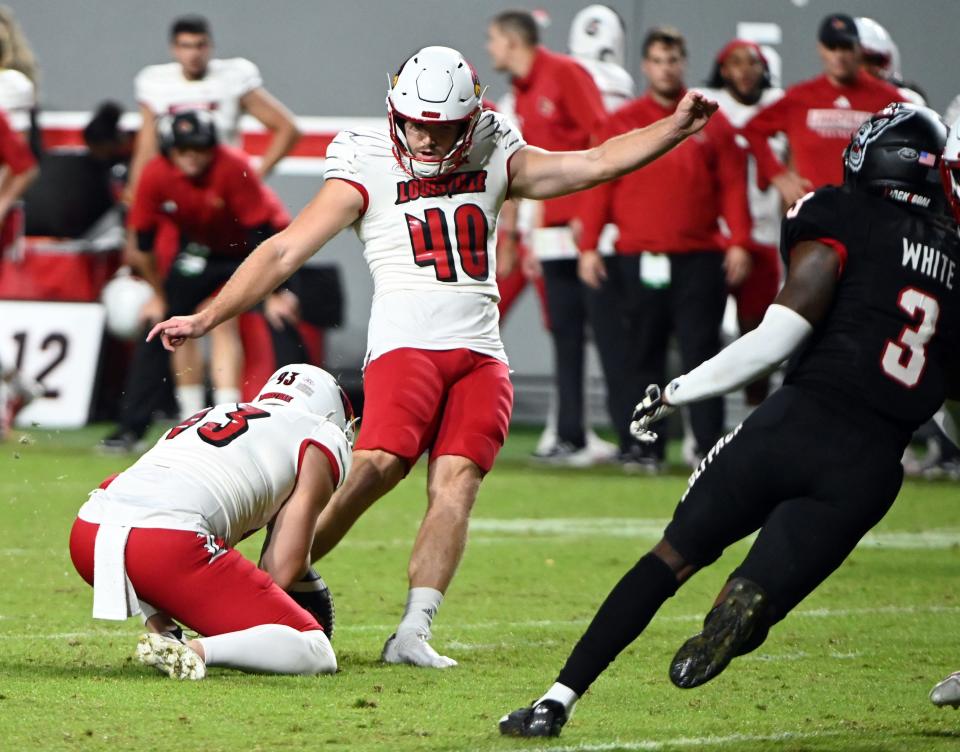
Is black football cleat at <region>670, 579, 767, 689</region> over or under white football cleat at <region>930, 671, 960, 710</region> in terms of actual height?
over

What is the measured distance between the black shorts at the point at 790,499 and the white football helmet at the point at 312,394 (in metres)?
1.55

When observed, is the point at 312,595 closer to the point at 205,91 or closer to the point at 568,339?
the point at 568,339

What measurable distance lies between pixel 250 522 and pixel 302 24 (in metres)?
10.4

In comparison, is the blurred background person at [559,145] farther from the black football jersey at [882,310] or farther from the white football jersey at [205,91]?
the black football jersey at [882,310]

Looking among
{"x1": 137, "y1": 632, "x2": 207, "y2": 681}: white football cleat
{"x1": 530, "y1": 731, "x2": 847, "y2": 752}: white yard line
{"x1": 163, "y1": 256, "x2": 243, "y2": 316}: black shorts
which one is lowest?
{"x1": 163, "y1": 256, "x2": 243, "y2": 316}: black shorts

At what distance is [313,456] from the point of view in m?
5.48

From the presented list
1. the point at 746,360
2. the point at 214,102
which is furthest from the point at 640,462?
the point at 746,360

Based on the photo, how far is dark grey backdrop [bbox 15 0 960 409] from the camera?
47.9ft

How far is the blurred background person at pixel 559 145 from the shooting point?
11516 mm

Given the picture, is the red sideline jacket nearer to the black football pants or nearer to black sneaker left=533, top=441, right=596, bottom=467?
the black football pants

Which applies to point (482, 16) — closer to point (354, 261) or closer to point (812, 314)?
point (354, 261)

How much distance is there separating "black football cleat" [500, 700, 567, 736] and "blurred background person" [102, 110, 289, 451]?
676 cm

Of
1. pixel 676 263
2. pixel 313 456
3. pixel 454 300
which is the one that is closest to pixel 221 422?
pixel 313 456

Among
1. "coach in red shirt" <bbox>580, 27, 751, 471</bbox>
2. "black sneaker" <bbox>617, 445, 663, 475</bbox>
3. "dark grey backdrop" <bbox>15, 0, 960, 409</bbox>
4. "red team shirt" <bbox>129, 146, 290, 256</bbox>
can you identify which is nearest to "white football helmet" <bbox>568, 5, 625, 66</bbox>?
→ "coach in red shirt" <bbox>580, 27, 751, 471</bbox>
